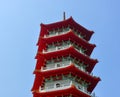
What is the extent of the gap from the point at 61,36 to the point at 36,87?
346 inches

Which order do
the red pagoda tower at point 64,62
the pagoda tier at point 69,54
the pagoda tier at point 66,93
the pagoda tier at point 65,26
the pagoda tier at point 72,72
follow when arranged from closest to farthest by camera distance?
1. the pagoda tier at point 66,93
2. the red pagoda tower at point 64,62
3. the pagoda tier at point 72,72
4. the pagoda tier at point 69,54
5. the pagoda tier at point 65,26

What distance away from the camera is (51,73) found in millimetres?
51781

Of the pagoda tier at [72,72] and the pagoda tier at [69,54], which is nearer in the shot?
the pagoda tier at [72,72]

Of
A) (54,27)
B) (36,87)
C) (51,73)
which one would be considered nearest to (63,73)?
(51,73)

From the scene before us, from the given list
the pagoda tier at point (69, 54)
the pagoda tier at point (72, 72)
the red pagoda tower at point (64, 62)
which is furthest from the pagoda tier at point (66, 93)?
the pagoda tier at point (69, 54)

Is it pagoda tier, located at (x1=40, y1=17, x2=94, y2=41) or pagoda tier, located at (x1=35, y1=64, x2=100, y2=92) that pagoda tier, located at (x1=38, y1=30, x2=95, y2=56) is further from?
pagoda tier, located at (x1=35, y1=64, x2=100, y2=92)

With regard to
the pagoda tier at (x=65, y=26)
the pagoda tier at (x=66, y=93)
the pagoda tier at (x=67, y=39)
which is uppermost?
the pagoda tier at (x=65, y=26)

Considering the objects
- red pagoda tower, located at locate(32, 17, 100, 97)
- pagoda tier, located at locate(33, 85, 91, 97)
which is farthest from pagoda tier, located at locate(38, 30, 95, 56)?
pagoda tier, located at locate(33, 85, 91, 97)

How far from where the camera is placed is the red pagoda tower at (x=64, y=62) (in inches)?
1973

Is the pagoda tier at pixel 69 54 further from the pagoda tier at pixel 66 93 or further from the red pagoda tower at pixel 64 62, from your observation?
the pagoda tier at pixel 66 93

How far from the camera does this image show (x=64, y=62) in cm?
5412

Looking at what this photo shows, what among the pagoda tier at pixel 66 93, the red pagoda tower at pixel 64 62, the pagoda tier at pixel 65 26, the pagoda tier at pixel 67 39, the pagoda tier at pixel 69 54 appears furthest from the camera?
the pagoda tier at pixel 65 26

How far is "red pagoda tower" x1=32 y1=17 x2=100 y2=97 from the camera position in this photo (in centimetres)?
5010

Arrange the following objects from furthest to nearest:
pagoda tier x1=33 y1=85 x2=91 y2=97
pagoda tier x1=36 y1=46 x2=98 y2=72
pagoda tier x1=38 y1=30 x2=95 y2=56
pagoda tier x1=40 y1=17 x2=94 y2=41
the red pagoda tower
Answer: pagoda tier x1=40 y1=17 x2=94 y2=41, pagoda tier x1=38 y1=30 x2=95 y2=56, pagoda tier x1=36 y1=46 x2=98 y2=72, the red pagoda tower, pagoda tier x1=33 y1=85 x2=91 y2=97
